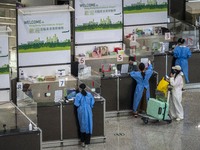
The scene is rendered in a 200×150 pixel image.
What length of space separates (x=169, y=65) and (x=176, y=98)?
2.65m

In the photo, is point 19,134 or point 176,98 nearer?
point 19,134

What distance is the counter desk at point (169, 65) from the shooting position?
2227cm

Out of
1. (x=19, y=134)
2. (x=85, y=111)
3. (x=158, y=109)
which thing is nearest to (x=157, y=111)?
(x=158, y=109)

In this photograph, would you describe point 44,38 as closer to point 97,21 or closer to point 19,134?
point 97,21

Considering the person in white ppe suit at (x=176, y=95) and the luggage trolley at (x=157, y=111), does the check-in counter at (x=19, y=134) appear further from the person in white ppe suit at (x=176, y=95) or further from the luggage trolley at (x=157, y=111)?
the person in white ppe suit at (x=176, y=95)

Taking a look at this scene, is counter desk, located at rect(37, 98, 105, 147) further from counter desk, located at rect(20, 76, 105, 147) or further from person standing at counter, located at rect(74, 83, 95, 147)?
person standing at counter, located at rect(74, 83, 95, 147)

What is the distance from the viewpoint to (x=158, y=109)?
1938 cm

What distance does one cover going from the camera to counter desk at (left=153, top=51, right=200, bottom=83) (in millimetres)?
22266

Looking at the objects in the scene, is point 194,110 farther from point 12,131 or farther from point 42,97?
point 12,131

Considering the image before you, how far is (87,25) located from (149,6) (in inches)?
108

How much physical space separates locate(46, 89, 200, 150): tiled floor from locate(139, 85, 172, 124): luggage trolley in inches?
7.3

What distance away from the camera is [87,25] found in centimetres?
2189

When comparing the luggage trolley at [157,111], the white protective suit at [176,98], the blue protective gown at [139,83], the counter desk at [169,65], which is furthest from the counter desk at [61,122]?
the counter desk at [169,65]

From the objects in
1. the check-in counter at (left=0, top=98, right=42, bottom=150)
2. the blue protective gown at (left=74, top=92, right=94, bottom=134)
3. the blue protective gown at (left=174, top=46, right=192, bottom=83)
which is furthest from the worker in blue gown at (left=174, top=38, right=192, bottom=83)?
the check-in counter at (left=0, top=98, right=42, bottom=150)
